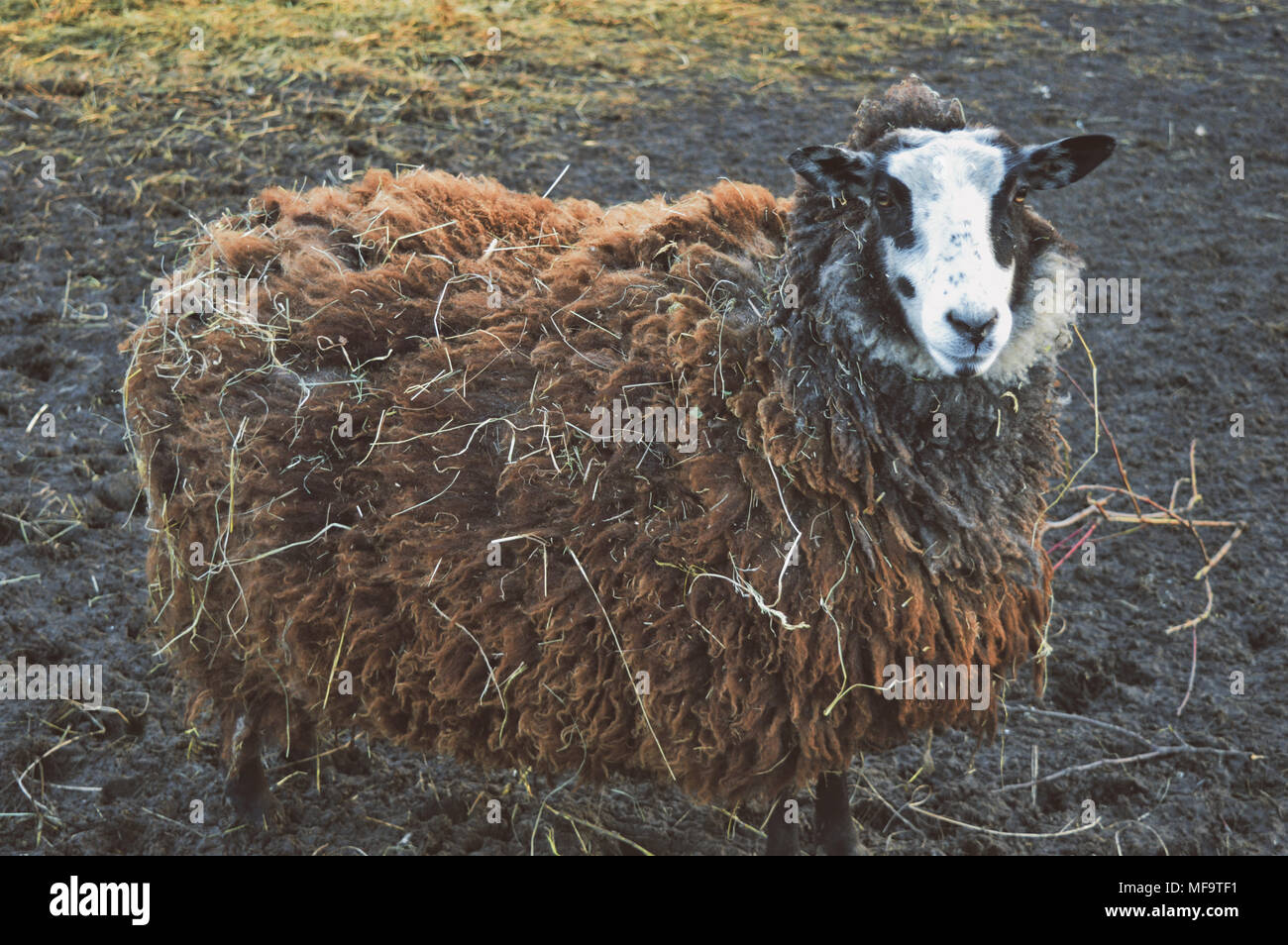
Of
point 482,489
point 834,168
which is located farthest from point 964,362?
point 482,489

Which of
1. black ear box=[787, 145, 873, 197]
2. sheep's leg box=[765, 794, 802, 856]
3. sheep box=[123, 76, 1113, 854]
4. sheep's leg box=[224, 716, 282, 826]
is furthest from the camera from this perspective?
sheep's leg box=[224, 716, 282, 826]

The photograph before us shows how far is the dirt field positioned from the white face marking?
1.79 metres

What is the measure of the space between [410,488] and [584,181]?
13.9 ft

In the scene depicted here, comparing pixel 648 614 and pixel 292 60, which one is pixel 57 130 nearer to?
pixel 292 60

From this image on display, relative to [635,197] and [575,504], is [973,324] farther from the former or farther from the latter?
[635,197]

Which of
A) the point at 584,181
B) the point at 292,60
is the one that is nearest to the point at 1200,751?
the point at 584,181

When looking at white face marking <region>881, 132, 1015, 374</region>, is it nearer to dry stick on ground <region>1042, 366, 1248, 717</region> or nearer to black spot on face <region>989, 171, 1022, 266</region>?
black spot on face <region>989, 171, 1022, 266</region>

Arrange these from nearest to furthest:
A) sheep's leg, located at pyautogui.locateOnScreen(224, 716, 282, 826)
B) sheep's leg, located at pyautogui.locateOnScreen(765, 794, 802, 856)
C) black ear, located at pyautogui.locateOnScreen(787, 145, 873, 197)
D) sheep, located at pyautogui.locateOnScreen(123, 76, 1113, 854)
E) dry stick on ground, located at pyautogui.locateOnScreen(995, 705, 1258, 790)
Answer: black ear, located at pyautogui.locateOnScreen(787, 145, 873, 197), sheep, located at pyautogui.locateOnScreen(123, 76, 1113, 854), sheep's leg, located at pyautogui.locateOnScreen(765, 794, 802, 856), sheep's leg, located at pyautogui.locateOnScreen(224, 716, 282, 826), dry stick on ground, located at pyautogui.locateOnScreen(995, 705, 1258, 790)

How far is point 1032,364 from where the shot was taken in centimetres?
282

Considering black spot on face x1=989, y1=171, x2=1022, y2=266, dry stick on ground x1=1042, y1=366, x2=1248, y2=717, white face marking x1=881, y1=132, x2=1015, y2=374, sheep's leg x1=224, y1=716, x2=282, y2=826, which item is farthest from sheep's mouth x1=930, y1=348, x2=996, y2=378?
sheep's leg x1=224, y1=716, x2=282, y2=826

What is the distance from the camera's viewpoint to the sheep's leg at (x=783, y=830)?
10.3 ft

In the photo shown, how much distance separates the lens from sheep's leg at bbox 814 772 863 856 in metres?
3.18

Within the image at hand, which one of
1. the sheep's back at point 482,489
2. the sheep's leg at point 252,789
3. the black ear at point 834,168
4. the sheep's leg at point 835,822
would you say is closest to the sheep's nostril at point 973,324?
the black ear at point 834,168
